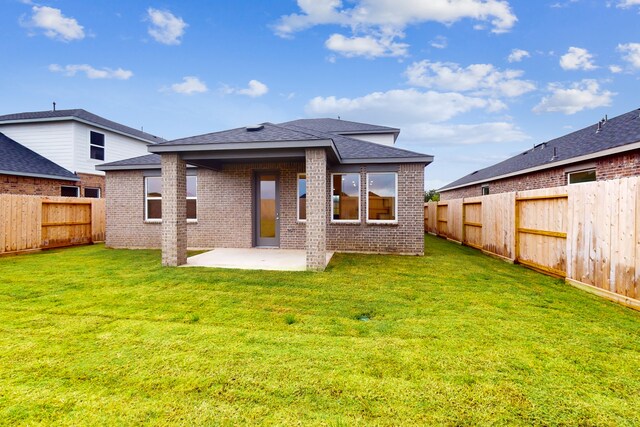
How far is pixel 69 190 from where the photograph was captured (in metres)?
16.0

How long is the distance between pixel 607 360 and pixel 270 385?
3.43 meters

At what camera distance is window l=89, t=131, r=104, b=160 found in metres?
17.1

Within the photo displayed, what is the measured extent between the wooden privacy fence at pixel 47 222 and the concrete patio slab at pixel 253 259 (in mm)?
6243

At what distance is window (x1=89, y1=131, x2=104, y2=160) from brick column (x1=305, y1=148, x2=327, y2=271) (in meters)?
16.1

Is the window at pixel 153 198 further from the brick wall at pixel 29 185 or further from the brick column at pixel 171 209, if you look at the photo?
the brick wall at pixel 29 185

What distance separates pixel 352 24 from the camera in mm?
14695

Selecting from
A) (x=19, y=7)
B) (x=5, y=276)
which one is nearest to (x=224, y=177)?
(x=5, y=276)

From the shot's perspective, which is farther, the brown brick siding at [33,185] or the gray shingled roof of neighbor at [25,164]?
the gray shingled roof of neighbor at [25,164]

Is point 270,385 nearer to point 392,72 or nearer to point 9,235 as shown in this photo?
point 9,235

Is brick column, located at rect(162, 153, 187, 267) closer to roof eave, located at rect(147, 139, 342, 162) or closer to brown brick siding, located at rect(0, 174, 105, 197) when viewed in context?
roof eave, located at rect(147, 139, 342, 162)

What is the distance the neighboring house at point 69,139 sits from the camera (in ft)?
52.6

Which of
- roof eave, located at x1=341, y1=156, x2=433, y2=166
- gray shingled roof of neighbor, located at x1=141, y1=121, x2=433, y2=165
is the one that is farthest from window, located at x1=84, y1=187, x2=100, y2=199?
roof eave, located at x1=341, y1=156, x2=433, y2=166

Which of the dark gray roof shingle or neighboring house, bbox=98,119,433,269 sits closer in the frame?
the dark gray roof shingle

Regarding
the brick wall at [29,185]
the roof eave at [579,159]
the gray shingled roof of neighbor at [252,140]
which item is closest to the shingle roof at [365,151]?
the gray shingled roof of neighbor at [252,140]
